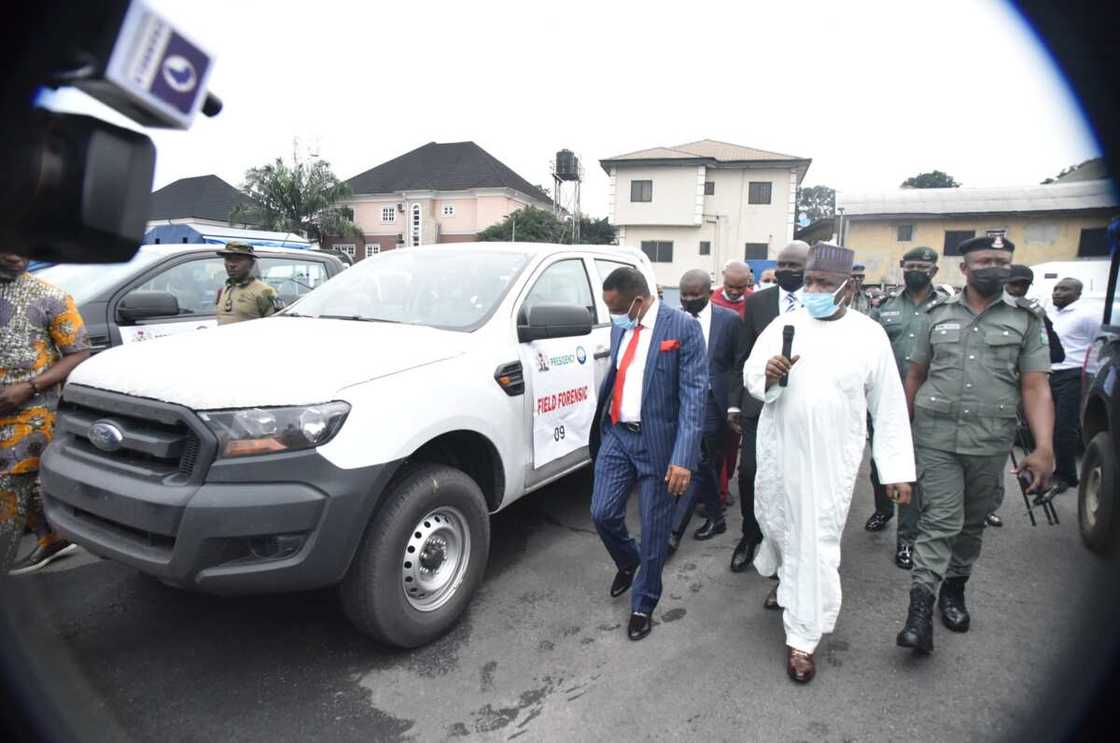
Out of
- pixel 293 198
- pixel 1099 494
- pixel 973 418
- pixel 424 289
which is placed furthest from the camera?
pixel 293 198

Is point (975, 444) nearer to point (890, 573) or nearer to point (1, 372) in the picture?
point (890, 573)

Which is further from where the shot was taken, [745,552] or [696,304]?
[696,304]

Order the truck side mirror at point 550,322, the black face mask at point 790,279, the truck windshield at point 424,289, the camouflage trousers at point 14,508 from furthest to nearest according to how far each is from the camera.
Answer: the black face mask at point 790,279
the truck windshield at point 424,289
the truck side mirror at point 550,322
the camouflage trousers at point 14,508

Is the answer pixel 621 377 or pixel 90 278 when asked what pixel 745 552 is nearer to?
pixel 621 377

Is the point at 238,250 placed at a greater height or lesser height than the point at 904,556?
greater

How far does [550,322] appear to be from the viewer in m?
3.20

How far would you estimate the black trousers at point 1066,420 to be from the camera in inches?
208

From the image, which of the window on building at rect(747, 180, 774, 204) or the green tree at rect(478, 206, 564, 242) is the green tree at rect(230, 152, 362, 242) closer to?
the green tree at rect(478, 206, 564, 242)

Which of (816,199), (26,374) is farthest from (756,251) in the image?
(816,199)

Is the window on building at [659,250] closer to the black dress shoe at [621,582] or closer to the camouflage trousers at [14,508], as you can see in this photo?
the black dress shoe at [621,582]

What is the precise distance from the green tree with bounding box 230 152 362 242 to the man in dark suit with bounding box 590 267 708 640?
34429 mm

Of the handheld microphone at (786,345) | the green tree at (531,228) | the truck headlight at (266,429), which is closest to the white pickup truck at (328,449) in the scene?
the truck headlight at (266,429)

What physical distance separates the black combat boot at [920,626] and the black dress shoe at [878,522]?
1.62 metres

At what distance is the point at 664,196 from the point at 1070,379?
30.9 meters
